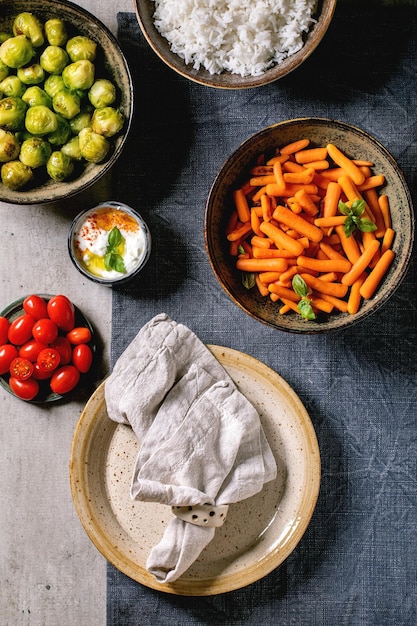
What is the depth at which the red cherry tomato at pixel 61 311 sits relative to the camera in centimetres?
214

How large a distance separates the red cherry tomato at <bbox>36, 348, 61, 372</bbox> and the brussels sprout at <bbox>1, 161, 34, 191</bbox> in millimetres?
532

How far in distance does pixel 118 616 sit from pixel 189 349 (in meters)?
0.93

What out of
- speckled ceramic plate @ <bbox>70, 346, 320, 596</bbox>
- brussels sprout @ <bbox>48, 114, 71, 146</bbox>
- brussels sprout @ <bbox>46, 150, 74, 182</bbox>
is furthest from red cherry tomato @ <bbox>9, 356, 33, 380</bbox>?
brussels sprout @ <bbox>48, 114, 71, 146</bbox>

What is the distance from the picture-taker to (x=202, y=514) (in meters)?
2.00

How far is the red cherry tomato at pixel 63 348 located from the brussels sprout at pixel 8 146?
60cm

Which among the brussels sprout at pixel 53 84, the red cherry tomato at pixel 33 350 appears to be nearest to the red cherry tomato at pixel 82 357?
the red cherry tomato at pixel 33 350

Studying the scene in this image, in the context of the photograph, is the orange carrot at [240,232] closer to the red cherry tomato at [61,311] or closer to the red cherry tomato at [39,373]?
the red cherry tomato at [61,311]

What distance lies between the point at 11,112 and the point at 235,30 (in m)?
0.74

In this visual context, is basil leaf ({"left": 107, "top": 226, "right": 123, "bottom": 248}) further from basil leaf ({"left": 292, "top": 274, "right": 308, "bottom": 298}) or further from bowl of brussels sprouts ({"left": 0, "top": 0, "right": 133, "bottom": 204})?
basil leaf ({"left": 292, "top": 274, "right": 308, "bottom": 298})

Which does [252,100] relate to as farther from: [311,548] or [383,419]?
[311,548]

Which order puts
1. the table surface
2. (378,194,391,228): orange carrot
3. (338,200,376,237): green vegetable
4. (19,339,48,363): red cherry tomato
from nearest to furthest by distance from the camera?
(338,200,376,237): green vegetable
(378,194,391,228): orange carrot
(19,339,48,363): red cherry tomato
the table surface

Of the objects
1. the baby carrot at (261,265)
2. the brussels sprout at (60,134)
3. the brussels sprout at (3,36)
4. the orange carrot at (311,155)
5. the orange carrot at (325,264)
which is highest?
the brussels sprout at (3,36)

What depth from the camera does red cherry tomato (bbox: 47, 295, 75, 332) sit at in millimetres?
2141

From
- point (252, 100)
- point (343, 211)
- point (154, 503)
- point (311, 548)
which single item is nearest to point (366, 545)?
point (311, 548)
